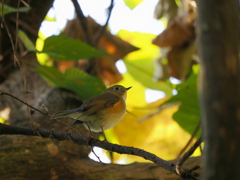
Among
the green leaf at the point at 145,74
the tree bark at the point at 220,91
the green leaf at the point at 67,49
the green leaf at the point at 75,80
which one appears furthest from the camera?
the green leaf at the point at 145,74

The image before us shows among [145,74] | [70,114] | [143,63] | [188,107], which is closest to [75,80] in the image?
[70,114]

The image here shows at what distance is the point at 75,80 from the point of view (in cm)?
278

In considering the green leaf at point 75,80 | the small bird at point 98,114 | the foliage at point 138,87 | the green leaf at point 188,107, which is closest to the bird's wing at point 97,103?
the small bird at point 98,114

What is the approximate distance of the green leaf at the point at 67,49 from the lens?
259cm

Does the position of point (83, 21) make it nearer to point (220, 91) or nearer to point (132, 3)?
point (132, 3)

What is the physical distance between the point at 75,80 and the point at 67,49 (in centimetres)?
24

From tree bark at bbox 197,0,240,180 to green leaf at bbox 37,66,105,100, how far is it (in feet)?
6.57

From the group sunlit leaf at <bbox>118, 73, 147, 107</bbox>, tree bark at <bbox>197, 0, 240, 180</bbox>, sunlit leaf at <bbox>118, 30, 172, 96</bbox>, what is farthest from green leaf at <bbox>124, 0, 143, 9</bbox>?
tree bark at <bbox>197, 0, 240, 180</bbox>

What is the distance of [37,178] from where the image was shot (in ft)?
6.60

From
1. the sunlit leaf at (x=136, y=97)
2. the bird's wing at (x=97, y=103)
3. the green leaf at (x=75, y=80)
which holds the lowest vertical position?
the bird's wing at (x=97, y=103)

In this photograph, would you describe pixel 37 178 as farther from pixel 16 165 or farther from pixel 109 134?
pixel 109 134

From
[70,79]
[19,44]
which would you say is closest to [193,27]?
[70,79]

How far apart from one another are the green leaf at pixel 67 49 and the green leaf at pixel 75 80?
0.33 feet

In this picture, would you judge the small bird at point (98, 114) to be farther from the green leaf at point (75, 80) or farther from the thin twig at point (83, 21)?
the thin twig at point (83, 21)
